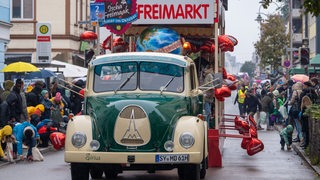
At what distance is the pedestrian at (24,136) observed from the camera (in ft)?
68.1

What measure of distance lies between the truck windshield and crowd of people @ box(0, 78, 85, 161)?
45.5 inches

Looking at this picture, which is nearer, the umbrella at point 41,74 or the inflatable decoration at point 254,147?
the inflatable decoration at point 254,147

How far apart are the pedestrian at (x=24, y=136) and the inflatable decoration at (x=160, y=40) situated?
317 centimetres

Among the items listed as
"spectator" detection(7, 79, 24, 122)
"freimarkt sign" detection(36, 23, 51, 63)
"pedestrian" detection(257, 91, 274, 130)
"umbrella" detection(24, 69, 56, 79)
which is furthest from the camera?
"pedestrian" detection(257, 91, 274, 130)

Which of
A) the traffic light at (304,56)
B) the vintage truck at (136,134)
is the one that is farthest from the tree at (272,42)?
the vintage truck at (136,134)

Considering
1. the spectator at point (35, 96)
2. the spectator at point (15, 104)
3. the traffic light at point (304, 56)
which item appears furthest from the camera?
the traffic light at point (304, 56)

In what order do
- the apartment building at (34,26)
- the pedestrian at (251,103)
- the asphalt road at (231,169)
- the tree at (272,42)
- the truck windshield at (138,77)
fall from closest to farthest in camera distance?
1. the truck windshield at (138,77)
2. the asphalt road at (231,169)
3. the pedestrian at (251,103)
4. the apartment building at (34,26)
5. the tree at (272,42)

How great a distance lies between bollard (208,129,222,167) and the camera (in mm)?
18719

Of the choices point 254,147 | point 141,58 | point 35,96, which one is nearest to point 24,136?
point 35,96

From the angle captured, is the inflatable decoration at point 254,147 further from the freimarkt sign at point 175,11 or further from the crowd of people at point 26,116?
the crowd of people at point 26,116

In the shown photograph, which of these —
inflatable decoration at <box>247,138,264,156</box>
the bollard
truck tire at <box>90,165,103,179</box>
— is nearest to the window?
inflatable decoration at <box>247,138,264,156</box>

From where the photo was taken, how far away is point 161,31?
20.0 meters

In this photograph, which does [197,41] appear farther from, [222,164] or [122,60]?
[122,60]

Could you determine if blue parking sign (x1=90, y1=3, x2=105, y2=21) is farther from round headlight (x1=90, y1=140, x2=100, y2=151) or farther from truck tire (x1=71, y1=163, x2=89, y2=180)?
round headlight (x1=90, y1=140, x2=100, y2=151)
